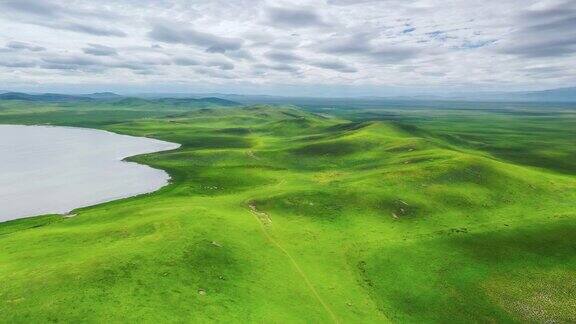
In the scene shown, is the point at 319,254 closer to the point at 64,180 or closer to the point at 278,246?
the point at 278,246

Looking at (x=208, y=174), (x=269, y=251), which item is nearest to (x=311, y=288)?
(x=269, y=251)

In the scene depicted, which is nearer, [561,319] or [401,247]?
[561,319]

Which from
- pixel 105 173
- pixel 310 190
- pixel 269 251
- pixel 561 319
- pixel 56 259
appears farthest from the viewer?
pixel 105 173

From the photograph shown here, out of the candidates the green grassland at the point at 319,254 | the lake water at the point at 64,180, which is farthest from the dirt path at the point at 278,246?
the lake water at the point at 64,180

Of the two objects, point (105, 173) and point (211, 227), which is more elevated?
point (211, 227)

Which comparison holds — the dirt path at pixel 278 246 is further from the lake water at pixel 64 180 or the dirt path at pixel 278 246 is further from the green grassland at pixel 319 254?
the lake water at pixel 64 180

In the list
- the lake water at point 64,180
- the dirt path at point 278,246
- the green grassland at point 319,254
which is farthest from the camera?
the lake water at point 64,180

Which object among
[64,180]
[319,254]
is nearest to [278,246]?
[319,254]

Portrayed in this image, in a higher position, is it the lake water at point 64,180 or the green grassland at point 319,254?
the green grassland at point 319,254

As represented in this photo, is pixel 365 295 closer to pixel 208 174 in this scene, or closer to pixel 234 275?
pixel 234 275

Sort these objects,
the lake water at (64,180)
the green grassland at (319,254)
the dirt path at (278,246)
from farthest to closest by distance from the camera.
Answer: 1. the lake water at (64,180)
2. the dirt path at (278,246)
3. the green grassland at (319,254)
